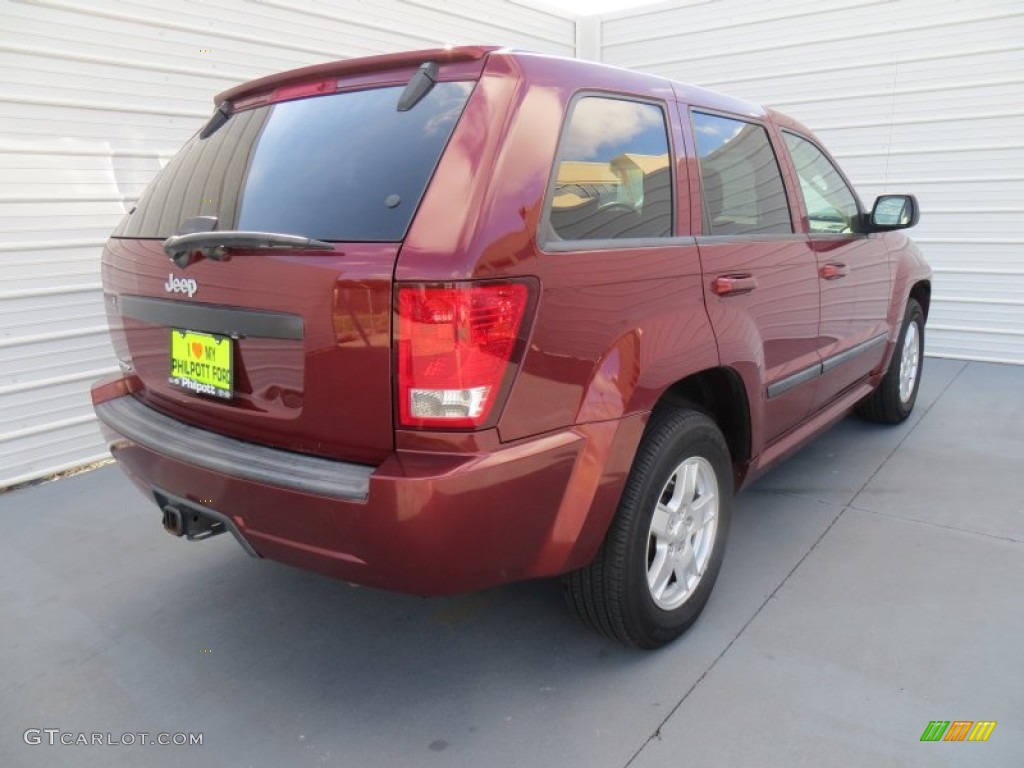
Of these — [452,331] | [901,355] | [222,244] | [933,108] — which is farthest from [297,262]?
[933,108]

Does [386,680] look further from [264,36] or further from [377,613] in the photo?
[264,36]

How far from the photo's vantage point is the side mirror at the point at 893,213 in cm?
362

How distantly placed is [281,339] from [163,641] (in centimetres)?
136

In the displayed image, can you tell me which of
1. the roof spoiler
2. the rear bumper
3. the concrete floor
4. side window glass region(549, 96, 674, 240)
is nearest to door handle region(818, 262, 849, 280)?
the concrete floor

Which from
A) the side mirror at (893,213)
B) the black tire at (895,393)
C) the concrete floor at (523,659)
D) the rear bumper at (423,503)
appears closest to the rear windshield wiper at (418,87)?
the rear bumper at (423,503)

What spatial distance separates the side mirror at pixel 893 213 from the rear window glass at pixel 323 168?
2638 millimetres

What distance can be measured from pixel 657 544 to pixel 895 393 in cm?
286

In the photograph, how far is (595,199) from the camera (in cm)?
204

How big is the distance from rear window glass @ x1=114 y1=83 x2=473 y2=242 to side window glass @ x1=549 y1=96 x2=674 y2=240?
0.35 metres

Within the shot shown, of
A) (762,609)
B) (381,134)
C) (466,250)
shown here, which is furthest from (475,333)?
(762,609)

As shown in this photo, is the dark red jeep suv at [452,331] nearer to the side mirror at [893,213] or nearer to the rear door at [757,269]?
the rear door at [757,269]

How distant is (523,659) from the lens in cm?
238

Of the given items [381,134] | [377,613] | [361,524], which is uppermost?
[381,134]

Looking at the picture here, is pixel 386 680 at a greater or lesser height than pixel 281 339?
lesser
